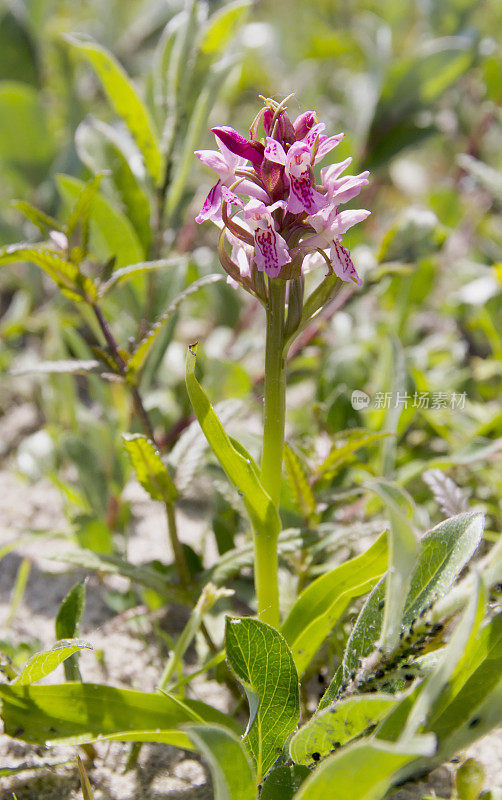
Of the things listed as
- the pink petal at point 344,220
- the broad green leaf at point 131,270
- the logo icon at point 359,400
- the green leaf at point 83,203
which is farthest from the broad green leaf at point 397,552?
the logo icon at point 359,400

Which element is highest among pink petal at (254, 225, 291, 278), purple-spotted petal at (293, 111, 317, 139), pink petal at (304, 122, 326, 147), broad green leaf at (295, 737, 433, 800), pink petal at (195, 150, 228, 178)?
purple-spotted petal at (293, 111, 317, 139)

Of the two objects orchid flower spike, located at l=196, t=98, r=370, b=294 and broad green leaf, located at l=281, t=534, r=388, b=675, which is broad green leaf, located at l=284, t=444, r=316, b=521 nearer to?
broad green leaf, located at l=281, t=534, r=388, b=675

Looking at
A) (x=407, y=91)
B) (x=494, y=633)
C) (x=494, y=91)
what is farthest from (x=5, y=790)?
(x=494, y=91)

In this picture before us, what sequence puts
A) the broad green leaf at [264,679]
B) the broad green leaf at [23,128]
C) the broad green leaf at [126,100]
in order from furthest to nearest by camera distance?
1. the broad green leaf at [23,128]
2. the broad green leaf at [126,100]
3. the broad green leaf at [264,679]

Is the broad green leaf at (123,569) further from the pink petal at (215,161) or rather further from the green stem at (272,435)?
the pink petal at (215,161)

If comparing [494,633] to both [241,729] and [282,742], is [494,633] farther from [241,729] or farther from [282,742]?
[241,729]

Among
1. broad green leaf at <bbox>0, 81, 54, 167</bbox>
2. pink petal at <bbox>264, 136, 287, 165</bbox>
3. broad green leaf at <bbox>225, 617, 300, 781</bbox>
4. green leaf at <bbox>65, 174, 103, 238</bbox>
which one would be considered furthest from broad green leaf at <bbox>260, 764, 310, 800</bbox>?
broad green leaf at <bbox>0, 81, 54, 167</bbox>

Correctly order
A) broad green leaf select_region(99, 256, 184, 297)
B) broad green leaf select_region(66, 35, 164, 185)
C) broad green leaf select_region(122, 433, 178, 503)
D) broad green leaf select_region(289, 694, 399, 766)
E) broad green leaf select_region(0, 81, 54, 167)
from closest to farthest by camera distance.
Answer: broad green leaf select_region(289, 694, 399, 766), broad green leaf select_region(122, 433, 178, 503), broad green leaf select_region(99, 256, 184, 297), broad green leaf select_region(66, 35, 164, 185), broad green leaf select_region(0, 81, 54, 167)
